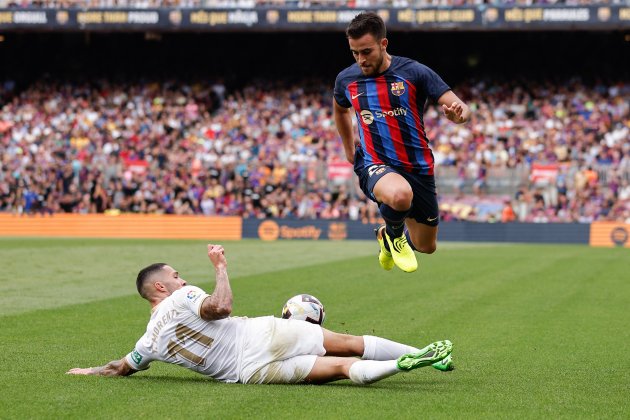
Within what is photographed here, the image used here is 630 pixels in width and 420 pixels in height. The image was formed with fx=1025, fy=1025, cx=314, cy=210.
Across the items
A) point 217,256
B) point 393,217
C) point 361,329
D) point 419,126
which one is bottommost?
point 361,329

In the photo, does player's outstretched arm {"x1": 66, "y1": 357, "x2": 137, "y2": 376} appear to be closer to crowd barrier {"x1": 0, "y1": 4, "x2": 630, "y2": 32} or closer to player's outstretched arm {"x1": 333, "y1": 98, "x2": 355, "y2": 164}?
player's outstretched arm {"x1": 333, "y1": 98, "x2": 355, "y2": 164}

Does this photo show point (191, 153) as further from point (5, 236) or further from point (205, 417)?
point (205, 417)

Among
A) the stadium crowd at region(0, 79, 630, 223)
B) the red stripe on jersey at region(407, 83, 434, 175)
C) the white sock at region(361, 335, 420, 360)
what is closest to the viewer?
the white sock at region(361, 335, 420, 360)

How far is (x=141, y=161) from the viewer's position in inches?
1588

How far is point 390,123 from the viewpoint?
9391mm

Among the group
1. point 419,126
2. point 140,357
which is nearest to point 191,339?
point 140,357

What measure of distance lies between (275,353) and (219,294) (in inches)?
29.0

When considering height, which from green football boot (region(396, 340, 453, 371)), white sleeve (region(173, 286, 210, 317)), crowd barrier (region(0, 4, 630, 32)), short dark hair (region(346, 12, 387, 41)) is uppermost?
crowd barrier (region(0, 4, 630, 32))

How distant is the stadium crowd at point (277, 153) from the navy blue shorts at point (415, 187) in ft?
88.8

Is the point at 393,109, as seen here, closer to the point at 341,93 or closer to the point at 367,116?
the point at 367,116

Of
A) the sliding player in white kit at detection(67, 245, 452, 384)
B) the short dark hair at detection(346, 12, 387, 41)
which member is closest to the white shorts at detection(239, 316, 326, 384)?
the sliding player in white kit at detection(67, 245, 452, 384)

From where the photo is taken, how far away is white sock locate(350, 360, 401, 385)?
7852 mm

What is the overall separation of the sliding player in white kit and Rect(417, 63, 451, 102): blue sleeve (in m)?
2.30

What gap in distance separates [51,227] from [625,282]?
80.2 ft
